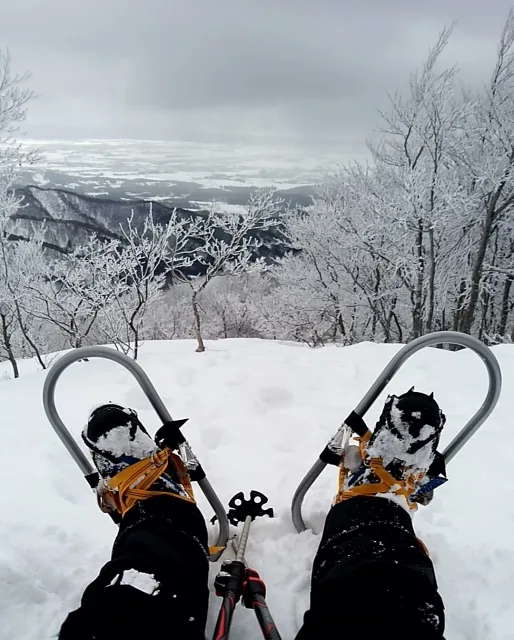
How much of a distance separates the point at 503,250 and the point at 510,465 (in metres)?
13.4

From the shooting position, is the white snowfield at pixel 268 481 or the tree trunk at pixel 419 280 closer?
the white snowfield at pixel 268 481

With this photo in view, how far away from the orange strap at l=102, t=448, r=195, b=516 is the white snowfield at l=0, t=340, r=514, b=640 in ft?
1.13

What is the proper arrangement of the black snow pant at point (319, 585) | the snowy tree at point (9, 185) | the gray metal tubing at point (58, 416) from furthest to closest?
the snowy tree at point (9, 185)
the gray metal tubing at point (58, 416)
the black snow pant at point (319, 585)

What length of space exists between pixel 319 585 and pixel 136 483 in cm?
76

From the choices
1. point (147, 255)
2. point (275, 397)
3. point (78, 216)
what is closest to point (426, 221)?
point (147, 255)

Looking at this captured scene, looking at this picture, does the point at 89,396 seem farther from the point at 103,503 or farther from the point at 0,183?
the point at 0,183

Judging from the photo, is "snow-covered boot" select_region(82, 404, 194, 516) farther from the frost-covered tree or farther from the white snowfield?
the frost-covered tree

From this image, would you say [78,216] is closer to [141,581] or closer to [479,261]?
[479,261]

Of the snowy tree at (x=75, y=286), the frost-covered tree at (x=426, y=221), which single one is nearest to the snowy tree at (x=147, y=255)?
the snowy tree at (x=75, y=286)

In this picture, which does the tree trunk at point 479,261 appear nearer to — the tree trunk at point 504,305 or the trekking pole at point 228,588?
the tree trunk at point 504,305

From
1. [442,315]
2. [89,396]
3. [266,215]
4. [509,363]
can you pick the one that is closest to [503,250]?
[442,315]

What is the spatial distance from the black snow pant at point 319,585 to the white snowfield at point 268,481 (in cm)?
9

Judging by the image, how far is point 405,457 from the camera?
1.61 meters

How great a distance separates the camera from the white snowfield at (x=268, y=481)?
5.05 feet
